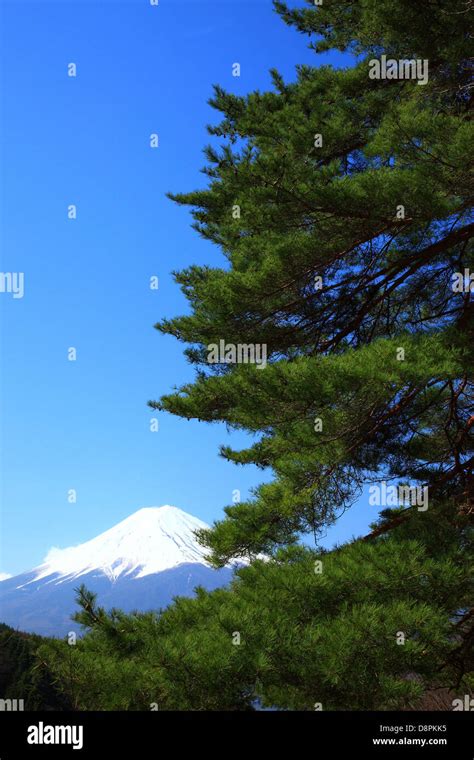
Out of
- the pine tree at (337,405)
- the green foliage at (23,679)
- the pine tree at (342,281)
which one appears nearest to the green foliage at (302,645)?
the pine tree at (337,405)

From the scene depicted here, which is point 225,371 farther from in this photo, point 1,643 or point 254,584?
point 1,643

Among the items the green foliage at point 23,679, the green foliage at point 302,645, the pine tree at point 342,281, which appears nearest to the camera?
the green foliage at point 302,645

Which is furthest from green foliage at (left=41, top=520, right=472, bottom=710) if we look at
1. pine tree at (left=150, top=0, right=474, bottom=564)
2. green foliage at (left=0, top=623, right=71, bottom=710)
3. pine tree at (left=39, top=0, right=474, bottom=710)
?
green foliage at (left=0, top=623, right=71, bottom=710)

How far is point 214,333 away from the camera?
24.9 feet

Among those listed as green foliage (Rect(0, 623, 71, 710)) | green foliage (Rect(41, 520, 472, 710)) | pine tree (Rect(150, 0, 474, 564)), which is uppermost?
pine tree (Rect(150, 0, 474, 564))

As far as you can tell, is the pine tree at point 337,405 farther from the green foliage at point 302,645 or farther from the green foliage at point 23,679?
the green foliage at point 23,679

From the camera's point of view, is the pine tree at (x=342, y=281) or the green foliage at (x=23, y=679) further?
the green foliage at (x=23, y=679)

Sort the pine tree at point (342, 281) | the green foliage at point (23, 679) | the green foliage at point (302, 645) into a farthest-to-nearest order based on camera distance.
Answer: the green foliage at point (23, 679)
the pine tree at point (342, 281)
the green foliage at point (302, 645)

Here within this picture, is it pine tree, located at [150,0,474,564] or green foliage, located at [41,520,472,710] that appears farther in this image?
pine tree, located at [150,0,474,564]

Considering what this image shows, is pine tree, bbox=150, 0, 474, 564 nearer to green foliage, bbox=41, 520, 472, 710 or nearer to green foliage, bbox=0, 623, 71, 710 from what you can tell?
green foliage, bbox=41, 520, 472, 710

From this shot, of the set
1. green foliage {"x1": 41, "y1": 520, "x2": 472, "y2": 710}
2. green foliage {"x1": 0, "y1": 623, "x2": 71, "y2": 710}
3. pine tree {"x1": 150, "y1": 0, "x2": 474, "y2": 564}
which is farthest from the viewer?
green foliage {"x1": 0, "y1": 623, "x2": 71, "y2": 710}

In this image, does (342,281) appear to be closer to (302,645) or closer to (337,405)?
(337,405)

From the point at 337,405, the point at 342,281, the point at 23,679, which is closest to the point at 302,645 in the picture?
the point at 337,405

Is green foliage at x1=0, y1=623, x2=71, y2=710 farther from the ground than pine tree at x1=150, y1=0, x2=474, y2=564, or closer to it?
closer to it
